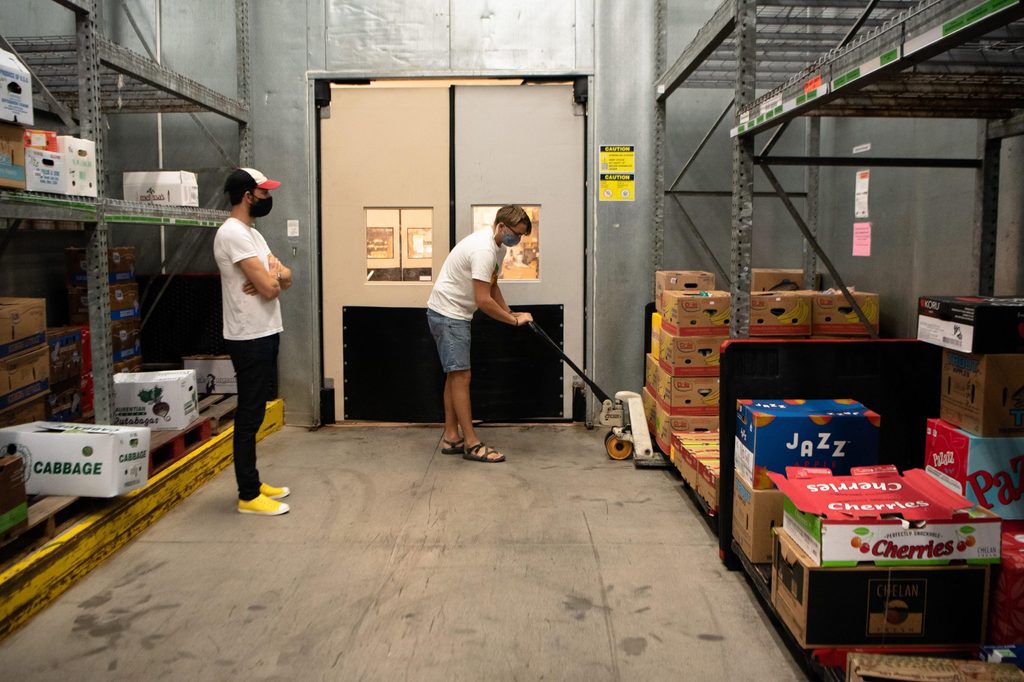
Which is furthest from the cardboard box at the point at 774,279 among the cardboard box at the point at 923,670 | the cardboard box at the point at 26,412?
the cardboard box at the point at 26,412

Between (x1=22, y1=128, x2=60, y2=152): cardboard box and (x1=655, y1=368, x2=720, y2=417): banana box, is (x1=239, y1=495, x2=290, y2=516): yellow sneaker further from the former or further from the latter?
(x1=655, y1=368, x2=720, y2=417): banana box

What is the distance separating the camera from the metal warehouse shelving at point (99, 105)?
417 cm

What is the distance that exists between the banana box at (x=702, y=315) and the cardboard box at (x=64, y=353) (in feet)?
13.0

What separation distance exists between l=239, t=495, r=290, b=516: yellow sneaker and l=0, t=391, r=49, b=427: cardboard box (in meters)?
1.27

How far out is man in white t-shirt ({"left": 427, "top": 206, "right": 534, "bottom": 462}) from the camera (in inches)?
219

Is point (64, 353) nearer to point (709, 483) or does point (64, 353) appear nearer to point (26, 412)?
point (26, 412)

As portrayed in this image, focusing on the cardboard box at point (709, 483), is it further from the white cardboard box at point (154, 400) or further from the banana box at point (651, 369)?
the white cardboard box at point (154, 400)

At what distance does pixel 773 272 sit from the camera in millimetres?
6133

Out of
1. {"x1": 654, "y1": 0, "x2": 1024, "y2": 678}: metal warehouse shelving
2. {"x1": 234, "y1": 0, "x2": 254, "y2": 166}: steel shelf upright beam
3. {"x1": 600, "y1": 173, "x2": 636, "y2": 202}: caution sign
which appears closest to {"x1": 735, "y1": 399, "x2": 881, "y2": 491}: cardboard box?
{"x1": 654, "y1": 0, "x2": 1024, "y2": 678}: metal warehouse shelving

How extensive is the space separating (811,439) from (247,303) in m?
3.04

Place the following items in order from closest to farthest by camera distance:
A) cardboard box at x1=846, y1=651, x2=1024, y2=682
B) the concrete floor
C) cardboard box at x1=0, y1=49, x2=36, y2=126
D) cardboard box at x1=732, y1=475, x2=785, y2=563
→ 1. cardboard box at x1=846, y1=651, x2=1024, y2=682
2. the concrete floor
3. cardboard box at x1=732, y1=475, x2=785, y2=563
4. cardboard box at x1=0, y1=49, x2=36, y2=126

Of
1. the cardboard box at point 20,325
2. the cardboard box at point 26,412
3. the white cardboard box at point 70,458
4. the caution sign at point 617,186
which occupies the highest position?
the caution sign at point 617,186

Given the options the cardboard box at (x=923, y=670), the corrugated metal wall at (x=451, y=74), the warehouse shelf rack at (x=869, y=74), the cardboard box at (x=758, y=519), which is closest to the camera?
the cardboard box at (x=923, y=670)

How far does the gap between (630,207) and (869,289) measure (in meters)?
2.10
